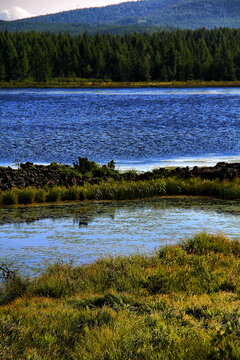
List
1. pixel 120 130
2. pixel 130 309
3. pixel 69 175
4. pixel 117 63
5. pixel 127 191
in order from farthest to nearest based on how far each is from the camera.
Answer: pixel 117 63, pixel 120 130, pixel 69 175, pixel 127 191, pixel 130 309

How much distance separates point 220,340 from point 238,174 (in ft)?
57.2

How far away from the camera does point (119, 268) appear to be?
8977 mm

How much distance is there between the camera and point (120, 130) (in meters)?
48.2

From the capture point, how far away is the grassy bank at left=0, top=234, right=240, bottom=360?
5500 millimetres

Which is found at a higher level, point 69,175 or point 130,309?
point 130,309

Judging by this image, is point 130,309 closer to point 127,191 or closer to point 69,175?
point 127,191

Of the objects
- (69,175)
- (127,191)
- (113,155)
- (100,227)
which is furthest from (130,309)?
(113,155)

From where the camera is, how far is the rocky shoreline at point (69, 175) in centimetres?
2078

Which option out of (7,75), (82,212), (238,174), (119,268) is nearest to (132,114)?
(238,174)

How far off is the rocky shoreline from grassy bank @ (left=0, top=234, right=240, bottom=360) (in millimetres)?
11357

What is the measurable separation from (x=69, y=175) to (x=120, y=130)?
25.9 m

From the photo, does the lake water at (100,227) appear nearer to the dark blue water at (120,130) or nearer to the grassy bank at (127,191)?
the grassy bank at (127,191)

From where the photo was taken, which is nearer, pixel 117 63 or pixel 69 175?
pixel 69 175

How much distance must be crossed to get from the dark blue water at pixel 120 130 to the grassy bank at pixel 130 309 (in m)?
22.1
